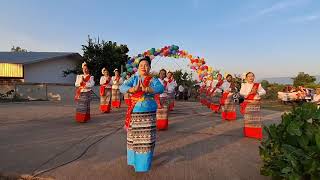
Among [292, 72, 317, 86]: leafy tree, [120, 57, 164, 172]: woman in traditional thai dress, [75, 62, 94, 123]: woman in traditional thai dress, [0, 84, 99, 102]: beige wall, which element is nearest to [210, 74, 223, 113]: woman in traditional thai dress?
[75, 62, 94, 123]: woman in traditional thai dress

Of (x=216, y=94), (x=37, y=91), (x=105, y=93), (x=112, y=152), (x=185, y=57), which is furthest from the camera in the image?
(x=37, y=91)

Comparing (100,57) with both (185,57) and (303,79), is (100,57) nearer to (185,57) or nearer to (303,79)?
(185,57)

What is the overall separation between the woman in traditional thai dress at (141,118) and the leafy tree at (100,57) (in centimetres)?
2612

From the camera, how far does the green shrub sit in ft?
12.9

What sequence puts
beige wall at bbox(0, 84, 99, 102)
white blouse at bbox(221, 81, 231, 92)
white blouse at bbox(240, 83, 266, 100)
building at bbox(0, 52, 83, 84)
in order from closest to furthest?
white blouse at bbox(240, 83, 266, 100)
white blouse at bbox(221, 81, 231, 92)
beige wall at bbox(0, 84, 99, 102)
building at bbox(0, 52, 83, 84)

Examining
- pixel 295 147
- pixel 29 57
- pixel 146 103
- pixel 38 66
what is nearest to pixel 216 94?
pixel 146 103

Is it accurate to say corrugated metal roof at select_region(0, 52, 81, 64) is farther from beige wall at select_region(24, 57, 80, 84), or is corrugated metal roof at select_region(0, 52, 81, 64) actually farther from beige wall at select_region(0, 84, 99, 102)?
beige wall at select_region(0, 84, 99, 102)

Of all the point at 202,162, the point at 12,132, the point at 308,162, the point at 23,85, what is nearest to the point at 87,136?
the point at 12,132

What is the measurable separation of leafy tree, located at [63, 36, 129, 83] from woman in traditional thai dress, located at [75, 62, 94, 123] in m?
20.4

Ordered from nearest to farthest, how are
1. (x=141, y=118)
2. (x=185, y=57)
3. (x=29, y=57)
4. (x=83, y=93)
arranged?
1. (x=141, y=118)
2. (x=83, y=93)
3. (x=185, y=57)
4. (x=29, y=57)

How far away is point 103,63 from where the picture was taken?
31.2 m

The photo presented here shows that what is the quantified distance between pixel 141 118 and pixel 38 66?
27355 millimetres

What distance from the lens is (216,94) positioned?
1518 centimetres

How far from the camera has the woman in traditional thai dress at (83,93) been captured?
10578mm
